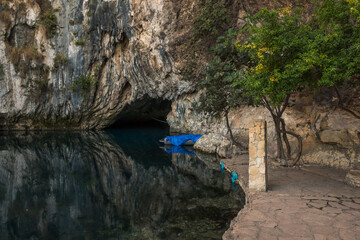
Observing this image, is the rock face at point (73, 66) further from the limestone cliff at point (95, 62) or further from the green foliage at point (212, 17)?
the green foliage at point (212, 17)

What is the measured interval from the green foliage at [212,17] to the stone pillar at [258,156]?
1385 centimetres

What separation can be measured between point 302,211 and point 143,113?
35413 mm

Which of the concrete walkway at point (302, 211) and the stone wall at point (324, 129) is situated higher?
the stone wall at point (324, 129)

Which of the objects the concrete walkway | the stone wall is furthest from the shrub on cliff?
the concrete walkway

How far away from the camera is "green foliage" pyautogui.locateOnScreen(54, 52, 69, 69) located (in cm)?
3103

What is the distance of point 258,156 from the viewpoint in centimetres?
762

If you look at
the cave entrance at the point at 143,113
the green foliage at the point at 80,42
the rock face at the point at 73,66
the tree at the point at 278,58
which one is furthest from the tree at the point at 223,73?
the green foliage at the point at 80,42

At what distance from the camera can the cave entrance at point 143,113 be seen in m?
34.8

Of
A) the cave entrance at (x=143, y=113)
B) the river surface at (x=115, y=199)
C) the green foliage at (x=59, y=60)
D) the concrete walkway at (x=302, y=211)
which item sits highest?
the green foliage at (x=59, y=60)

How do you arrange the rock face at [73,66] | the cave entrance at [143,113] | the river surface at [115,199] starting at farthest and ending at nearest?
the cave entrance at [143,113] < the rock face at [73,66] < the river surface at [115,199]

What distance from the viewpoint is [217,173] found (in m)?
11.7

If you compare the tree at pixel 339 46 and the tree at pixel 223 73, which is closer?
the tree at pixel 339 46

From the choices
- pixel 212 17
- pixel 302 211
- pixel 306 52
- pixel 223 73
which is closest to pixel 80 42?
pixel 212 17

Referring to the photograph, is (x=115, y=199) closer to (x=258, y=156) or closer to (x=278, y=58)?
Result: (x=258, y=156)
